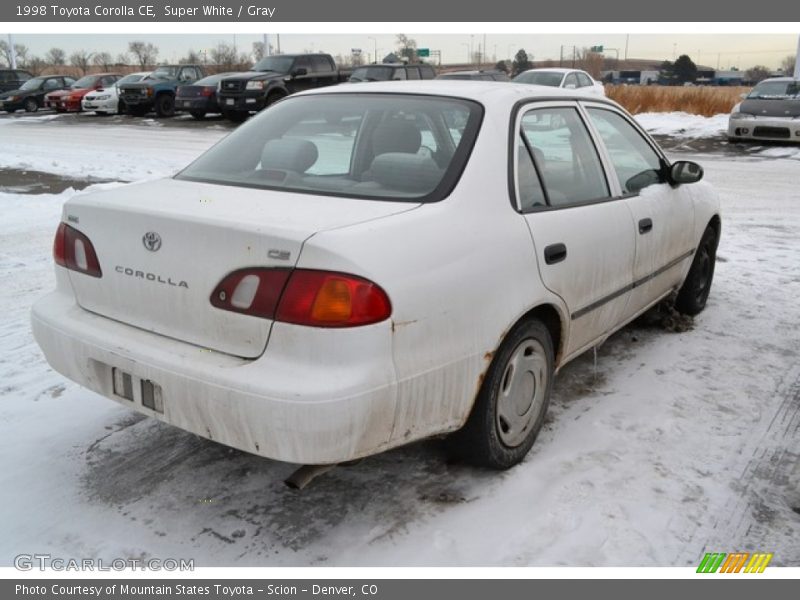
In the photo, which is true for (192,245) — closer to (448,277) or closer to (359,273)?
(359,273)

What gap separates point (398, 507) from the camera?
3.02 meters

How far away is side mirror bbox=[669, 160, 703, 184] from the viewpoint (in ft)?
15.0

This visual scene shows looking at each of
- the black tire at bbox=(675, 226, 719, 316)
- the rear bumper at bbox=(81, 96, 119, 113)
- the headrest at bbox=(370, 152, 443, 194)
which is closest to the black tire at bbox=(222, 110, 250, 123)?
the rear bumper at bbox=(81, 96, 119, 113)

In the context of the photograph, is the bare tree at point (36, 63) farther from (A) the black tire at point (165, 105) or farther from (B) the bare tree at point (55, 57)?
(A) the black tire at point (165, 105)

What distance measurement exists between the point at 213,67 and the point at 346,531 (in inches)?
1930

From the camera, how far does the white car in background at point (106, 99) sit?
26.9 m

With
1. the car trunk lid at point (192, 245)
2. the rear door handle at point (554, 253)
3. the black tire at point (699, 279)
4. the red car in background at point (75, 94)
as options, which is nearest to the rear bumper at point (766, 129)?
the black tire at point (699, 279)

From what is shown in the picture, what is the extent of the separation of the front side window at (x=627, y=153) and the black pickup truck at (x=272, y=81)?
17640 millimetres

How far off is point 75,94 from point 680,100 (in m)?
21.8

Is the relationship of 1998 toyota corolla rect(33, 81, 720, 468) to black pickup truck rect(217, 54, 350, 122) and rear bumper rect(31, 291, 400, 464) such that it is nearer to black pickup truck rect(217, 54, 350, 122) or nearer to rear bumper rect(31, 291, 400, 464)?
rear bumper rect(31, 291, 400, 464)

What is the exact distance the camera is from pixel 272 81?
21.5 metres

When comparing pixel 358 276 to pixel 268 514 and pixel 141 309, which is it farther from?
pixel 268 514

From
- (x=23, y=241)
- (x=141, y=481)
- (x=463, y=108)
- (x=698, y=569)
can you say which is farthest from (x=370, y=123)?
(x=23, y=241)

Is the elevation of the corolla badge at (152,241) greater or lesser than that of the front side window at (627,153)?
lesser
